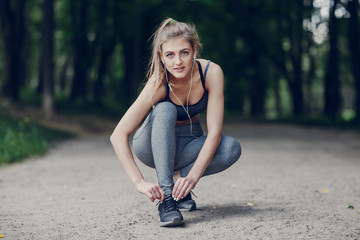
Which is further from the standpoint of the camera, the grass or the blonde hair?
the grass

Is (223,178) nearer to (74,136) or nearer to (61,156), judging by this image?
(61,156)

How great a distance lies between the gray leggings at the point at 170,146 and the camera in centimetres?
340

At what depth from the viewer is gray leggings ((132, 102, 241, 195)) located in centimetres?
340

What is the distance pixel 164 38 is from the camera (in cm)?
340

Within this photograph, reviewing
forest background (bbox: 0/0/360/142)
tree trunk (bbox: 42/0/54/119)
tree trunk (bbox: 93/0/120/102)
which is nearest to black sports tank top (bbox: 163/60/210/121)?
tree trunk (bbox: 42/0/54/119)

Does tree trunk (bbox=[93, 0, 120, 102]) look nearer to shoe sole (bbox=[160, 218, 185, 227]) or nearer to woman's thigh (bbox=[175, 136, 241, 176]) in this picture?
woman's thigh (bbox=[175, 136, 241, 176])

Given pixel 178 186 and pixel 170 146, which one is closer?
pixel 178 186

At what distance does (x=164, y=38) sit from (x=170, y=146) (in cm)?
80

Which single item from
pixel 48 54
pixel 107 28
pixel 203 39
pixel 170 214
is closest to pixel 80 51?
pixel 107 28

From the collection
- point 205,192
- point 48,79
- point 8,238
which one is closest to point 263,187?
point 205,192

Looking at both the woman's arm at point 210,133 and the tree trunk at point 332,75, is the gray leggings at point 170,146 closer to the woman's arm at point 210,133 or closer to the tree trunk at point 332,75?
the woman's arm at point 210,133

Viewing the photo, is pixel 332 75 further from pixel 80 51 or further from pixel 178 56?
pixel 178 56

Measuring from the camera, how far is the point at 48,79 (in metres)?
14.6

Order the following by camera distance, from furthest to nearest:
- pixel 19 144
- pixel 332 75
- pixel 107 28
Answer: pixel 107 28, pixel 332 75, pixel 19 144
